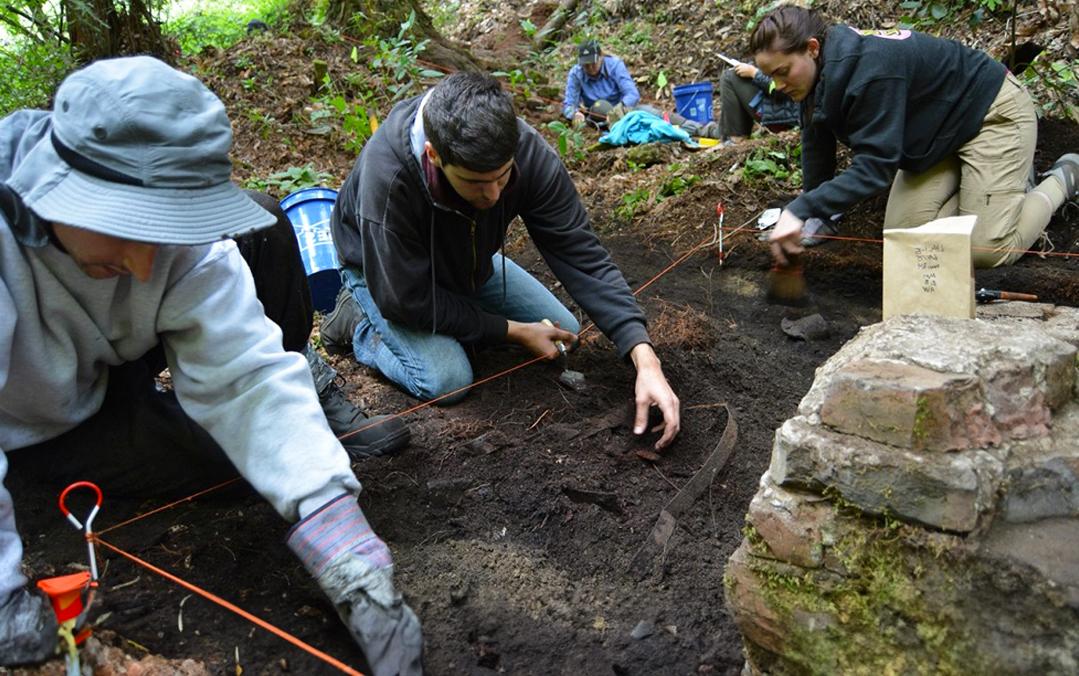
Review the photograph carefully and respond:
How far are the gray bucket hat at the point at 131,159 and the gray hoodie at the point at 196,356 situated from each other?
305 millimetres

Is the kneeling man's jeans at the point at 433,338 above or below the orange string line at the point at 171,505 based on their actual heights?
below

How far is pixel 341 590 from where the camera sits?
162 centimetres

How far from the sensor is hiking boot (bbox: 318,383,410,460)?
2607mm

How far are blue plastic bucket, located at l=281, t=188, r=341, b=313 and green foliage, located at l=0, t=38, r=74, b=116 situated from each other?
2.25 m

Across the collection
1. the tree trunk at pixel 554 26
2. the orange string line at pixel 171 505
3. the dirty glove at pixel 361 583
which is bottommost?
the tree trunk at pixel 554 26

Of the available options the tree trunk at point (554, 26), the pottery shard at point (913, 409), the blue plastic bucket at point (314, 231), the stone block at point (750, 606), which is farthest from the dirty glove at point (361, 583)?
the tree trunk at point (554, 26)

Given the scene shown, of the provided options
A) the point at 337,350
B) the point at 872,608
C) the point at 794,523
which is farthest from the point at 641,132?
the point at 872,608

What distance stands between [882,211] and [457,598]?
11.7 ft

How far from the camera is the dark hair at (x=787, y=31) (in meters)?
3.31

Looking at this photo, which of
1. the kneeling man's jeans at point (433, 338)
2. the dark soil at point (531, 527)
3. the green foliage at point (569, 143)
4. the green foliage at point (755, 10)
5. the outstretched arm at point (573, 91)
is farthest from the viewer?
the green foliage at point (755, 10)

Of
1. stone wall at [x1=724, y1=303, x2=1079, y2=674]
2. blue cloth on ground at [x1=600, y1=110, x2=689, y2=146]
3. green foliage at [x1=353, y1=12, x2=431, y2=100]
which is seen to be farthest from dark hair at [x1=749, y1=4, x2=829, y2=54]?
green foliage at [x1=353, y1=12, x2=431, y2=100]

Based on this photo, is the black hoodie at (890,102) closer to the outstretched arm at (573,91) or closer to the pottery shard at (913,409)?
the pottery shard at (913,409)

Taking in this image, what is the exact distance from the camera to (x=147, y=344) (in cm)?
193

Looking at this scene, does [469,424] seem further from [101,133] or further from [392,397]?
[101,133]
